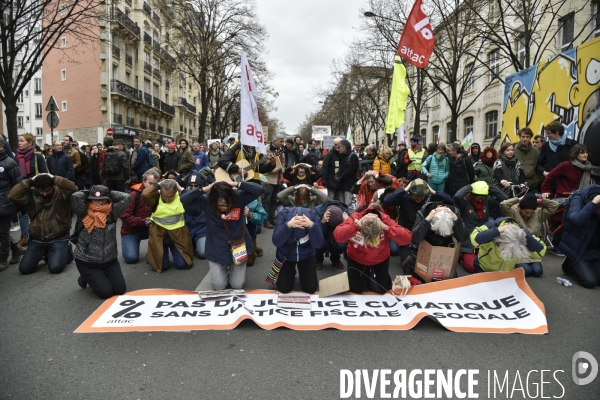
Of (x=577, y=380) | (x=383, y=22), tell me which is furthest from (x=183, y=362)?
(x=383, y=22)

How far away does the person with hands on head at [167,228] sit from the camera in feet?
19.6

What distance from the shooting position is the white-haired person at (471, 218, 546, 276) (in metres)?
4.70

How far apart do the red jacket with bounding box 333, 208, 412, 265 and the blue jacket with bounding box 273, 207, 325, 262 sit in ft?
0.82

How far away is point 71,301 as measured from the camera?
457 centimetres

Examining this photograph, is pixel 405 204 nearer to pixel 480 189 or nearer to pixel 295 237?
pixel 480 189

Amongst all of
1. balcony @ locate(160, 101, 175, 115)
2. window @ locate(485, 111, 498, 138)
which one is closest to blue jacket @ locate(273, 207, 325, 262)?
window @ locate(485, 111, 498, 138)

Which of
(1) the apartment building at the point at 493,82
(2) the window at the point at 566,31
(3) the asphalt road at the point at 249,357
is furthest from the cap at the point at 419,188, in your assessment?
(2) the window at the point at 566,31

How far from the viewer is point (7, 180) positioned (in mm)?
5945

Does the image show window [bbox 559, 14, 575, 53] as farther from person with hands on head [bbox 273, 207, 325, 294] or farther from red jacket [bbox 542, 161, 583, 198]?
person with hands on head [bbox 273, 207, 325, 294]

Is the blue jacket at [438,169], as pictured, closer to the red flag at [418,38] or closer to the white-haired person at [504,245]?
the red flag at [418,38]

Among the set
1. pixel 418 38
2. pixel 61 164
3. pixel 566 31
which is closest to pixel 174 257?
pixel 61 164

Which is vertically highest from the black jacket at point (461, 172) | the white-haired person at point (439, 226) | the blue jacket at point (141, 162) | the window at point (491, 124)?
the window at point (491, 124)

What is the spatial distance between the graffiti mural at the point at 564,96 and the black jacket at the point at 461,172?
1894 millimetres

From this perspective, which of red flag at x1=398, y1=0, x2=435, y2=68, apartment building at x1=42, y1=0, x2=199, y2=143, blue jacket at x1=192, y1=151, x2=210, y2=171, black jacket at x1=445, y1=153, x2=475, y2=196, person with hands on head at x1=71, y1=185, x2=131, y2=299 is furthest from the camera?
apartment building at x1=42, y1=0, x2=199, y2=143
